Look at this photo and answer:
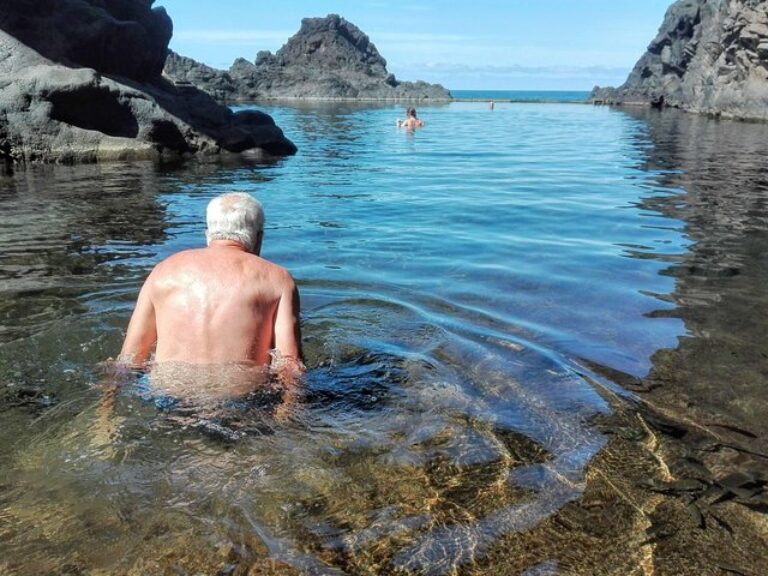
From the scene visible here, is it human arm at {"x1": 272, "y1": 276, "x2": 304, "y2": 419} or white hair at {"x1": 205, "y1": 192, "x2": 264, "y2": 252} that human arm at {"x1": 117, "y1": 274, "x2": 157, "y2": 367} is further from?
human arm at {"x1": 272, "y1": 276, "x2": 304, "y2": 419}

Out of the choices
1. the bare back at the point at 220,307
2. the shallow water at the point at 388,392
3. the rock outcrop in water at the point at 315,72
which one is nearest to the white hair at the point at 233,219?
the bare back at the point at 220,307

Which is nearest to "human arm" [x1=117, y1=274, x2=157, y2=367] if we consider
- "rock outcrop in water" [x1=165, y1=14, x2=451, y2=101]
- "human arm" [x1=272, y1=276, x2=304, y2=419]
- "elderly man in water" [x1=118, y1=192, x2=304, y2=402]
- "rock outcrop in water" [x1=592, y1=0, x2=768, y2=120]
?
"elderly man in water" [x1=118, y1=192, x2=304, y2=402]

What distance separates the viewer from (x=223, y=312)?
12.1 ft

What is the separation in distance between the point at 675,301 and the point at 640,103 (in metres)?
70.8

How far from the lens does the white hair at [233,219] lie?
12.9 feet

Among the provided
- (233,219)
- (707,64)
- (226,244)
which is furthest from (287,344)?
(707,64)

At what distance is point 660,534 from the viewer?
2.93 meters

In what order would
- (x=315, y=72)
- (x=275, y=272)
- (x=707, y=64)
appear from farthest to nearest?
(x=315, y=72), (x=707, y=64), (x=275, y=272)

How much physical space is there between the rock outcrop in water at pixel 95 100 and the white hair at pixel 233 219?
15.2 meters

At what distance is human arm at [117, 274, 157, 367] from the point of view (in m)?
3.86

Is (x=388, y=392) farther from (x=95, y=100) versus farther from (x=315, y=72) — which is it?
(x=315, y=72)

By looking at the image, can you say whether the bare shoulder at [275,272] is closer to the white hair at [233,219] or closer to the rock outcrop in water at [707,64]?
the white hair at [233,219]

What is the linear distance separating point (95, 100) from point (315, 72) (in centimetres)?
7931

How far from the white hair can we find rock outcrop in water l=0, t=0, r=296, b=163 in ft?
49.8
